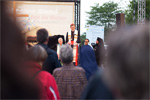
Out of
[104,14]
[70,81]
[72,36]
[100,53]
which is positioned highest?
[104,14]

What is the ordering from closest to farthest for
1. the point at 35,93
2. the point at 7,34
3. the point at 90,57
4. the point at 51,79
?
the point at 7,34 < the point at 35,93 < the point at 51,79 < the point at 90,57

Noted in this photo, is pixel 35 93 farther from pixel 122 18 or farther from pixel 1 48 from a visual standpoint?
pixel 122 18

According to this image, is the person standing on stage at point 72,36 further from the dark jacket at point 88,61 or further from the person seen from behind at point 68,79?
the person seen from behind at point 68,79

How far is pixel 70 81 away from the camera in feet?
13.7

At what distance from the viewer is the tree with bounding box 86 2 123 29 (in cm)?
5700

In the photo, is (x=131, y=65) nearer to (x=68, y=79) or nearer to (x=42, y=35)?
(x=68, y=79)

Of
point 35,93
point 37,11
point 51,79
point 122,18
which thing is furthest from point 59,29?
point 35,93

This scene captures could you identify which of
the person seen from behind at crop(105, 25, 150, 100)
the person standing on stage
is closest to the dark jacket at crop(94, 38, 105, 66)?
the person standing on stage

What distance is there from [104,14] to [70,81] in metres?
54.8

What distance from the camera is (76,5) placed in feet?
34.3

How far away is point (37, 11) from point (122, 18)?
8.13 ft

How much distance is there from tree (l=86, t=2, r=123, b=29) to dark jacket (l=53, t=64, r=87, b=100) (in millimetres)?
52700

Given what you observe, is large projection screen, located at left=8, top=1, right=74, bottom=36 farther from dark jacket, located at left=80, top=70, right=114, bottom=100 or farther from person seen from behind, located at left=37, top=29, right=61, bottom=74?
dark jacket, located at left=80, top=70, right=114, bottom=100

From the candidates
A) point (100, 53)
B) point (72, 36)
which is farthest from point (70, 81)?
point (100, 53)
